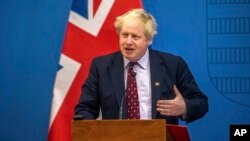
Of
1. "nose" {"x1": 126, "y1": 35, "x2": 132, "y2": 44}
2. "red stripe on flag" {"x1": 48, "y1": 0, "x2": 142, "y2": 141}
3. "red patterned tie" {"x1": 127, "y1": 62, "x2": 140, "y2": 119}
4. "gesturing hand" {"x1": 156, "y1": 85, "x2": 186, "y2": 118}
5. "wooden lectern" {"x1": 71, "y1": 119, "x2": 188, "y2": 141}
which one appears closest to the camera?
"wooden lectern" {"x1": 71, "y1": 119, "x2": 188, "y2": 141}

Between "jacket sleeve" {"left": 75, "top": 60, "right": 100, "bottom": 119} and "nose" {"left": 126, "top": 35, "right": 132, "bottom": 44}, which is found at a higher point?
"nose" {"left": 126, "top": 35, "right": 132, "bottom": 44}

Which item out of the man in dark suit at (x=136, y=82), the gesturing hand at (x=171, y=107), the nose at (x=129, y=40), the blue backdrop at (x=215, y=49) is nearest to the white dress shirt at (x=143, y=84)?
the man in dark suit at (x=136, y=82)

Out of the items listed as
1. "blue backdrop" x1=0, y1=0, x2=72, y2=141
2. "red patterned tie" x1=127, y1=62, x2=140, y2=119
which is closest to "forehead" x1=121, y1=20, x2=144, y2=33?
"red patterned tie" x1=127, y1=62, x2=140, y2=119

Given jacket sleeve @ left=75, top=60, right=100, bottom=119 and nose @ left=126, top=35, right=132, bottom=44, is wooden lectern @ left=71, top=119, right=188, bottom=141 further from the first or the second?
nose @ left=126, top=35, right=132, bottom=44

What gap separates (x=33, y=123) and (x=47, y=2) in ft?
3.38

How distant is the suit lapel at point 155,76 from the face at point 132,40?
0.36 ft

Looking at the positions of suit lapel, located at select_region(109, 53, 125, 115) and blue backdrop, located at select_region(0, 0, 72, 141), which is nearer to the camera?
suit lapel, located at select_region(109, 53, 125, 115)

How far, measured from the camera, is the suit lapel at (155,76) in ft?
9.36

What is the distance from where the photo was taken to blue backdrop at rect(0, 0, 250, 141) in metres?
3.70

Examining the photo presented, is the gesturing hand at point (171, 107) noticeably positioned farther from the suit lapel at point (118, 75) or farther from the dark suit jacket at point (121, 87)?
the suit lapel at point (118, 75)

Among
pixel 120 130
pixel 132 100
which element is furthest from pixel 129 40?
pixel 120 130

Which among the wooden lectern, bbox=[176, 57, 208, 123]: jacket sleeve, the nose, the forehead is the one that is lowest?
the wooden lectern

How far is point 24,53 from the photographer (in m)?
4.03

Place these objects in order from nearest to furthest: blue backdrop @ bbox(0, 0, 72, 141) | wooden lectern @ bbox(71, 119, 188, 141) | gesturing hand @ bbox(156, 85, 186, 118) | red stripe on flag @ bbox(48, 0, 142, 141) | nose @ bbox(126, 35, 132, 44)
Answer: wooden lectern @ bbox(71, 119, 188, 141) < gesturing hand @ bbox(156, 85, 186, 118) < nose @ bbox(126, 35, 132, 44) < red stripe on flag @ bbox(48, 0, 142, 141) < blue backdrop @ bbox(0, 0, 72, 141)
